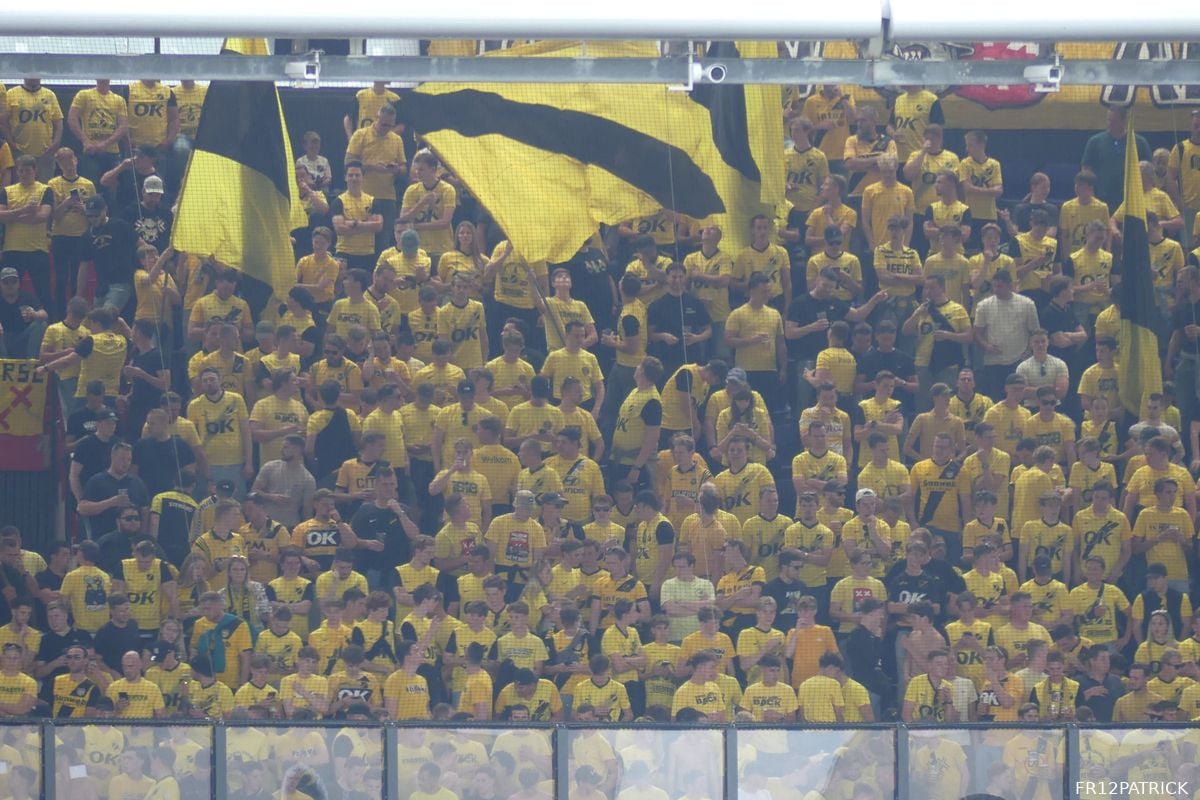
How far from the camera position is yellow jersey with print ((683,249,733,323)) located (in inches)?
433

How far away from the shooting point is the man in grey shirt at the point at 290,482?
10.3 m

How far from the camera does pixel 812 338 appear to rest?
10.9 m

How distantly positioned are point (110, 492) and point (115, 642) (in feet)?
3.08

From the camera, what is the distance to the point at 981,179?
37.5 feet

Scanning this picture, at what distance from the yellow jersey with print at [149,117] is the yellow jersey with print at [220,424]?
1800mm

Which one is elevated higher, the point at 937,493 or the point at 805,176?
the point at 805,176

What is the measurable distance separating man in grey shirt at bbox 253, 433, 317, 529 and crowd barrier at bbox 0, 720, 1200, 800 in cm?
227

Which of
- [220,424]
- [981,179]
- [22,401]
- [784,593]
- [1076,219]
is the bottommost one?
[784,593]

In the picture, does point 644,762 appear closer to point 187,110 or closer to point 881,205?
point 881,205

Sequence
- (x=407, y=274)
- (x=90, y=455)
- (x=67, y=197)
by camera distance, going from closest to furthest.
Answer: (x=90, y=455), (x=407, y=274), (x=67, y=197)

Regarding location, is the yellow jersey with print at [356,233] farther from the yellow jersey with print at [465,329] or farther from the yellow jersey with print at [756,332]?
the yellow jersey with print at [756,332]

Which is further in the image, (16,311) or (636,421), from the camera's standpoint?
(16,311)

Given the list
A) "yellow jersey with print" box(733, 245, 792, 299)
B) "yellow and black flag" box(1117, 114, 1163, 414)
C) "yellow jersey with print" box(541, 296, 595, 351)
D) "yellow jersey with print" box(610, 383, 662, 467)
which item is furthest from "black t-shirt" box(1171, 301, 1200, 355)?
"yellow jersey with print" box(541, 296, 595, 351)

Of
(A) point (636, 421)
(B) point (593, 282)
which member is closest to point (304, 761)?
(A) point (636, 421)
